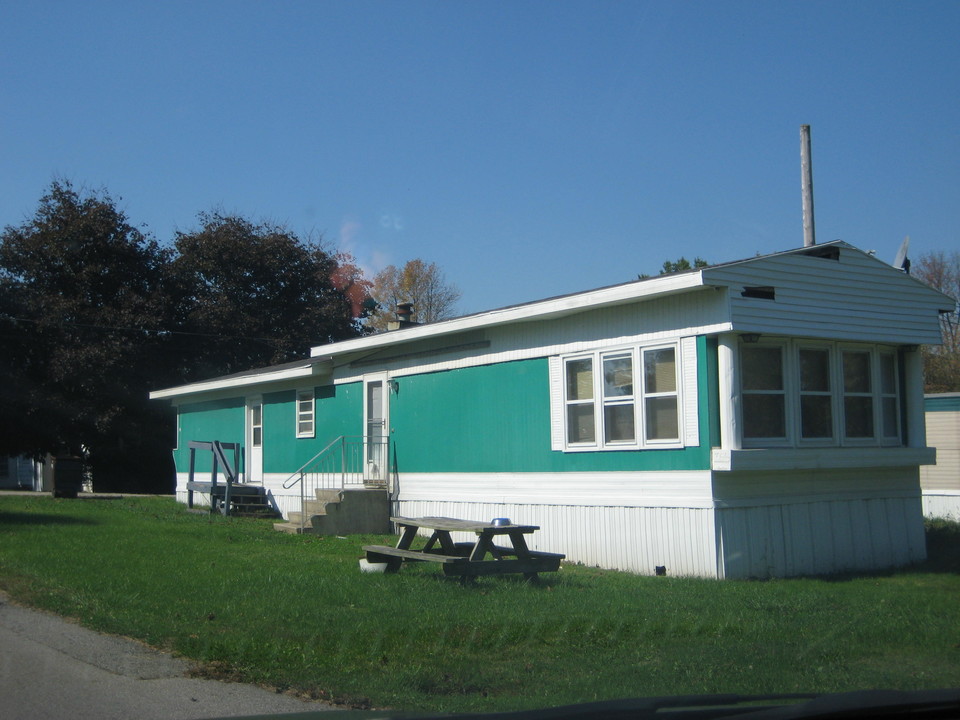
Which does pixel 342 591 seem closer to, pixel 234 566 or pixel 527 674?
pixel 234 566

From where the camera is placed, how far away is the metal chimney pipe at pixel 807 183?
787 inches

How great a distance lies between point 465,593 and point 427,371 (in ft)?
24.5

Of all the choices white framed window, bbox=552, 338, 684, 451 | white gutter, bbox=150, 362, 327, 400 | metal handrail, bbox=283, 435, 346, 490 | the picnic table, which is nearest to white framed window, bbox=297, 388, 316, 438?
white gutter, bbox=150, 362, 327, 400

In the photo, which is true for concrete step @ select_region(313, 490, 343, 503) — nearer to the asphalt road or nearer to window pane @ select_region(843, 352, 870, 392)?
window pane @ select_region(843, 352, 870, 392)

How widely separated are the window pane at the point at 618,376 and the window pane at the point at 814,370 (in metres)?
2.33

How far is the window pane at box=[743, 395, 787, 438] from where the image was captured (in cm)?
1259

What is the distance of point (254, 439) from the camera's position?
893 inches

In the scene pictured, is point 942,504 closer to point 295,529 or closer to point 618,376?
point 618,376

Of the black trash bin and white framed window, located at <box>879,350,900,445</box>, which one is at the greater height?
white framed window, located at <box>879,350,900,445</box>

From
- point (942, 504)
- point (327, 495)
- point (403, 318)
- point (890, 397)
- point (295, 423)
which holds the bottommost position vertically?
point (942, 504)

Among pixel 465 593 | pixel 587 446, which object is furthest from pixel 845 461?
pixel 465 593

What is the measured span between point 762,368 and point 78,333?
2566cm

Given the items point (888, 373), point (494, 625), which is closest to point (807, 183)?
point (888, 373)

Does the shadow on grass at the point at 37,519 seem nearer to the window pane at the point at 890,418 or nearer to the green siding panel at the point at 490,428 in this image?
the green siding panel at the point at 490,428
